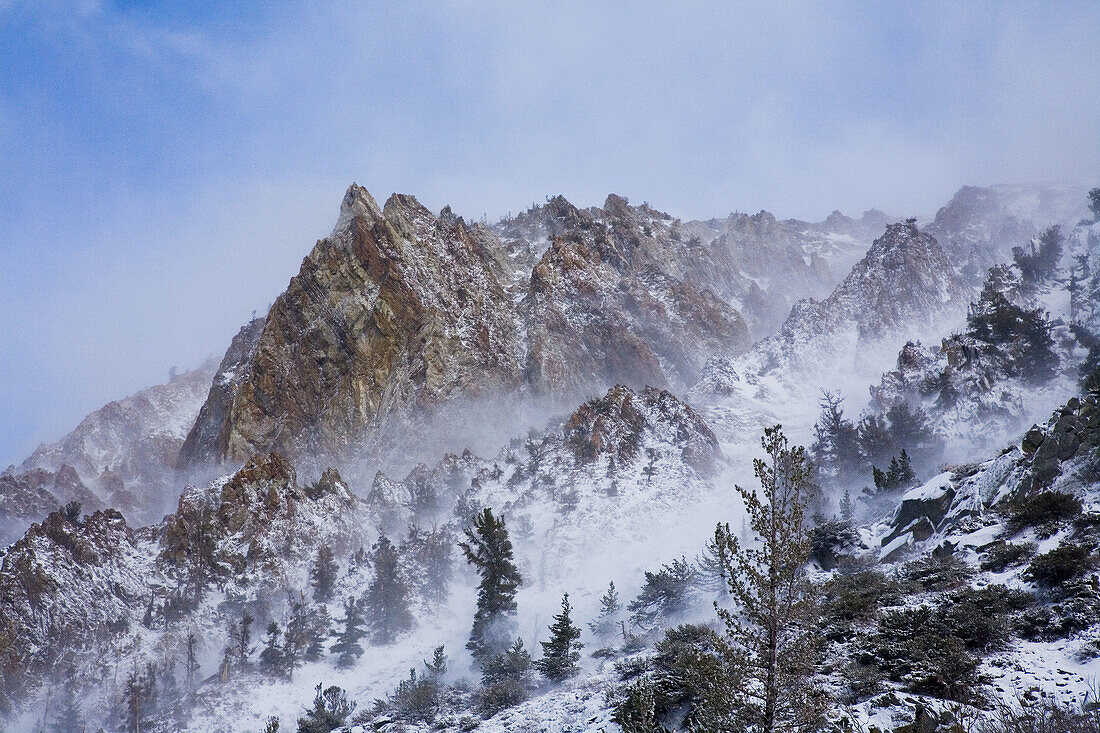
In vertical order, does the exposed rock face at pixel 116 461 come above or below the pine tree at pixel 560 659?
above

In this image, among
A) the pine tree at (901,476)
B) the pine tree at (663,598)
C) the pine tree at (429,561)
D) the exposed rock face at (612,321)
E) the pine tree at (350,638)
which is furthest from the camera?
the exposed rock face at (612,321)

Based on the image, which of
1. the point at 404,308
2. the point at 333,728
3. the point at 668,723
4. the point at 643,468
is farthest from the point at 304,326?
the point at 668,723

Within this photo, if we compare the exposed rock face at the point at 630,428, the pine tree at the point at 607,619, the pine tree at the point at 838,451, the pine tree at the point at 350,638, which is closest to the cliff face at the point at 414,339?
the exposed rock face at the point at 630,428

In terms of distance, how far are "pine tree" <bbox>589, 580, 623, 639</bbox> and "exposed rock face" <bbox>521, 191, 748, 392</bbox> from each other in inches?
1452

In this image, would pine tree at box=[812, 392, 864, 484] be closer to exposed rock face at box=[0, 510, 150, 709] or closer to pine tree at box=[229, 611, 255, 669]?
pine tree at box=[229, 611, 255, 669]

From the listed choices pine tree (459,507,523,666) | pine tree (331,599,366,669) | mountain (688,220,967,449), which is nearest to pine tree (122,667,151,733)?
pine tree (331,599,366,669)

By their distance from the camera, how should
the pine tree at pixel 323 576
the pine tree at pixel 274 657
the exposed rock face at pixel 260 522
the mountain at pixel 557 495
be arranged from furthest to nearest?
the exposed rock face at pixel 260 522
the pine tree at pixel 323 576
the pine tree at pixel 274 657
the mountain at pixel 557 495

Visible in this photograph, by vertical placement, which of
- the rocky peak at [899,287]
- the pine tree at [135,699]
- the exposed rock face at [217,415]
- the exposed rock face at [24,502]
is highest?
the rocky peak at [899,287]

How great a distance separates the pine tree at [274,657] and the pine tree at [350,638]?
9.57ft

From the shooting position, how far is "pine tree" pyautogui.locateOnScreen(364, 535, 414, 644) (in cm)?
3788

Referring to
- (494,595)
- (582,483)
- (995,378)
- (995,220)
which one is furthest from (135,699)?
(995,220)

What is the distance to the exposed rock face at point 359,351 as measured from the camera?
62219mm

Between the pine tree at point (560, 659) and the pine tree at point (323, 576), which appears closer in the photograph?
the pine tree at point (560, 659)

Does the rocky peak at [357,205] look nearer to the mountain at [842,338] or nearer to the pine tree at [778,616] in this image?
the mountain at [842,338]
